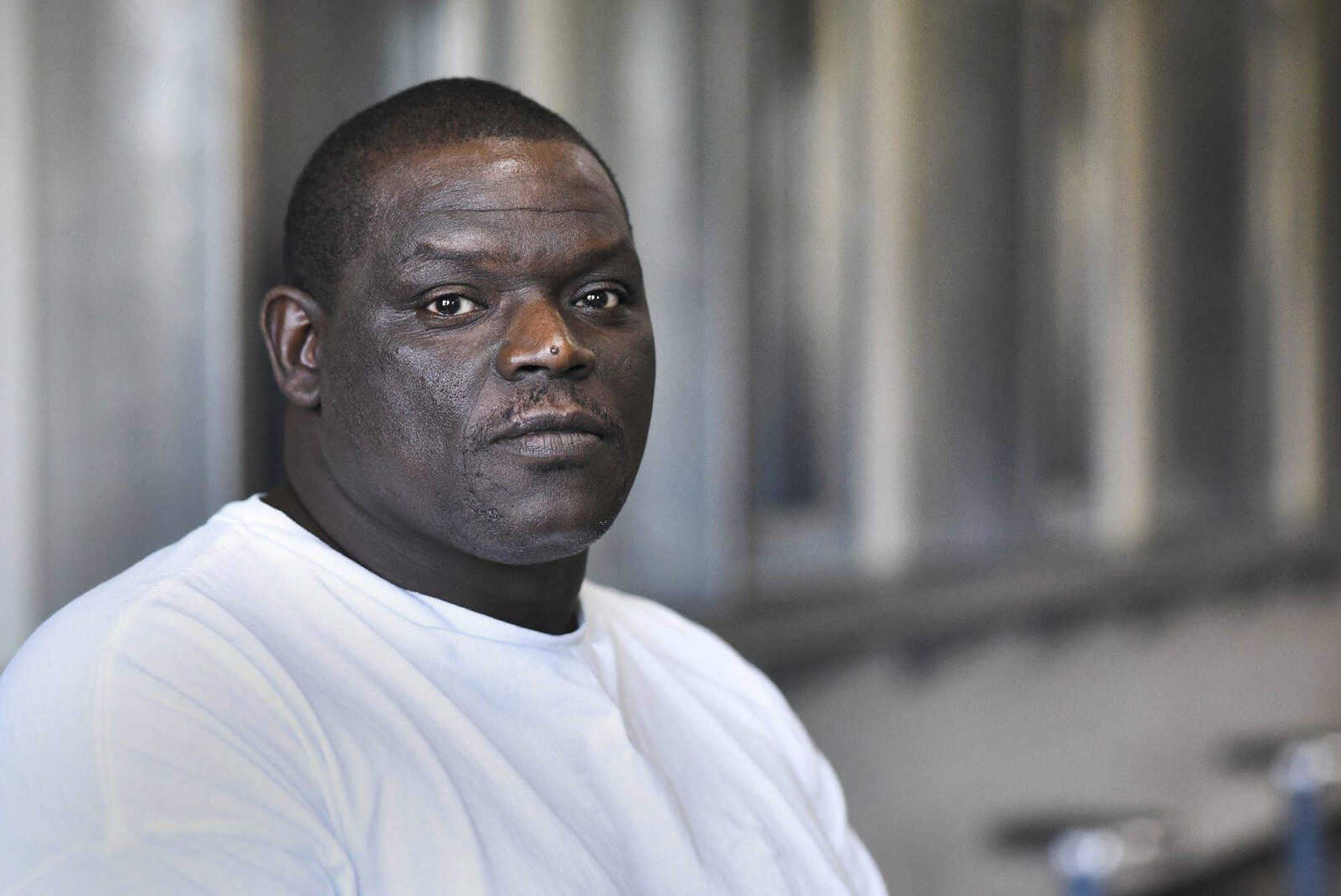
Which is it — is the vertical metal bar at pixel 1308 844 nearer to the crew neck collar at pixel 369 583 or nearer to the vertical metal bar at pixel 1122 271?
the vertical metal bar at pixel 1122 271

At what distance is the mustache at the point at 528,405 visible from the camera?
41.1 inches

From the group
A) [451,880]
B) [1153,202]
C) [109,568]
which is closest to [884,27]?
[1153,202]

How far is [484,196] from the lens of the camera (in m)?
1.06

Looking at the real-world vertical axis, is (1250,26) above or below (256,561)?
above

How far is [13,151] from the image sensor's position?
1.72 meters

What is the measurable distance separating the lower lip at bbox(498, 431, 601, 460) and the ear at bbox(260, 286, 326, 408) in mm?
206

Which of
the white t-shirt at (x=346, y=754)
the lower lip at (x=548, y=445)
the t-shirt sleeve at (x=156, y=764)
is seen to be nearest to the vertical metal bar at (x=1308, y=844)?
the white t-shirt at (x=346, y=754)

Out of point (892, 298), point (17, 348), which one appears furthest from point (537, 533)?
point (892, 298)

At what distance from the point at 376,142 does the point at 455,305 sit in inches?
6.4

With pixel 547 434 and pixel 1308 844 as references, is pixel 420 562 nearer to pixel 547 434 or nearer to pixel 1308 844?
pixel 547 434

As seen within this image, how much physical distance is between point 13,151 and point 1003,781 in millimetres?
2951

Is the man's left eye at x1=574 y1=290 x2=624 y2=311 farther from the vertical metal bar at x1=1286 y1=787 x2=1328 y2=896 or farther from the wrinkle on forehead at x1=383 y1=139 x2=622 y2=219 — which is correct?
the vertical metal bar at x1=1286 y1=787 x2=1328 y2=896

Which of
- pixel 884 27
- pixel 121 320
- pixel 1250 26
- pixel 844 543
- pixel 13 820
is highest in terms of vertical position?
pixel 1250 26

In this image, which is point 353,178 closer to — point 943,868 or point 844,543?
point 844,543
